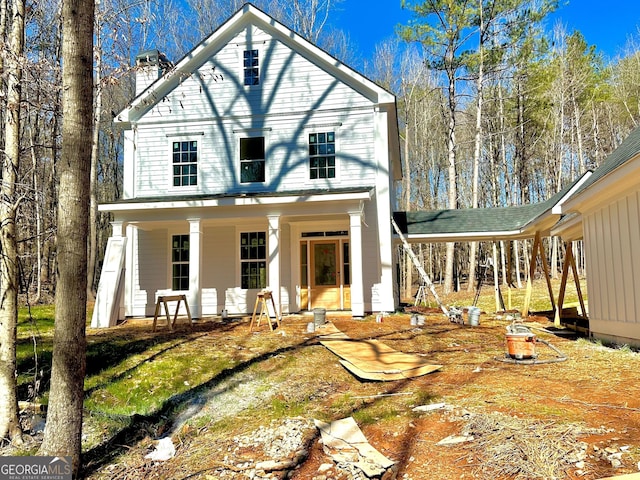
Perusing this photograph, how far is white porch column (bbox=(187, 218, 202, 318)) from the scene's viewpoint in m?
12.5

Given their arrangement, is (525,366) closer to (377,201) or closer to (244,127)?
(377,201)

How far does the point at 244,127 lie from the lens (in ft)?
47.6

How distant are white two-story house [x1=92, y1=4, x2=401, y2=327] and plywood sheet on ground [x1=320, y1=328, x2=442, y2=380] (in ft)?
15.3

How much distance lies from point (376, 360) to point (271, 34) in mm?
11049

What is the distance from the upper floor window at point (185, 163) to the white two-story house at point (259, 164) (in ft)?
0.11

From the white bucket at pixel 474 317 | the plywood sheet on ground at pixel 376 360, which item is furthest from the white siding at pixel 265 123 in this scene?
the plywood sheet on ground at pixel 376 360

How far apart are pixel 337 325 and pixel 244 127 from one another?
6.87m

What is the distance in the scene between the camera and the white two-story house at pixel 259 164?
1382 cm

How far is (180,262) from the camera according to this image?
14477 millimetres

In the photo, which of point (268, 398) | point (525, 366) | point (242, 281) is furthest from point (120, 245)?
point (525, 366)

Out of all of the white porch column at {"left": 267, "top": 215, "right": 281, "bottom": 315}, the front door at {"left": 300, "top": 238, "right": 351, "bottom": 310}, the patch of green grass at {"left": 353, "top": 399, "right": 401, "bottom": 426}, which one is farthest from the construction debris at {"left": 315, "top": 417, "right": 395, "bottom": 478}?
the front door at {"left": 300, "top": 238, "right": 351, "bottom": 310}

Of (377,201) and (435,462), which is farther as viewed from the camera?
(377,201)

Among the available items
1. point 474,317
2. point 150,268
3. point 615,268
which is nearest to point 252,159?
point 150,268

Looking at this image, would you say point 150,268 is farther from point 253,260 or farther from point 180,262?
point 253,260
